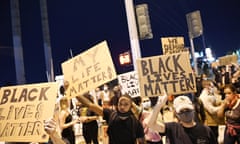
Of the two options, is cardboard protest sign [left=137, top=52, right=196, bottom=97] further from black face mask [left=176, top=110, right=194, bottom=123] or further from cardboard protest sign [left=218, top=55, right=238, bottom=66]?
cardboard protest sign [left=218, top=55, right=238, bottom=66]

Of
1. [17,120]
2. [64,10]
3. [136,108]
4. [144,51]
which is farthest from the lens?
[144,51]

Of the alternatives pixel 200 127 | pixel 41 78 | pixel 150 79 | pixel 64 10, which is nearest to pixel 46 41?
pixel 41 78

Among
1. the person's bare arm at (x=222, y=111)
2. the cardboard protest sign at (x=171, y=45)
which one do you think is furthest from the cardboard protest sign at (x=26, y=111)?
the cardboard protest sign at (x=171, y=45)

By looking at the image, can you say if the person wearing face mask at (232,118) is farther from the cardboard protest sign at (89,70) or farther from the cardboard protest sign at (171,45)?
the cardboard protest sign at (89,70)

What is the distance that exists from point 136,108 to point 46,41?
11.1m

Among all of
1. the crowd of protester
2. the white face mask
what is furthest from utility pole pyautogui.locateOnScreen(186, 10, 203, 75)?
the white face mask

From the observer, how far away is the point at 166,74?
4.91 meters

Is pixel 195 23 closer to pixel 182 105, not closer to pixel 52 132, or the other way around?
pixel 182 105

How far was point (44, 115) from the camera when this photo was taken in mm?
4078

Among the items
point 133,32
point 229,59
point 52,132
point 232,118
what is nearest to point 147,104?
point 232,118

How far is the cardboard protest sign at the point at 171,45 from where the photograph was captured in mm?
8625

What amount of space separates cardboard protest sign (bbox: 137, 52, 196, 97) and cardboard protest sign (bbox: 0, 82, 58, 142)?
1277 millimetres

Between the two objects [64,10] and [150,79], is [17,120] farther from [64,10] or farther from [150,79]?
[64,10]

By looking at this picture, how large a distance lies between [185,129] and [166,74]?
1107 mm
